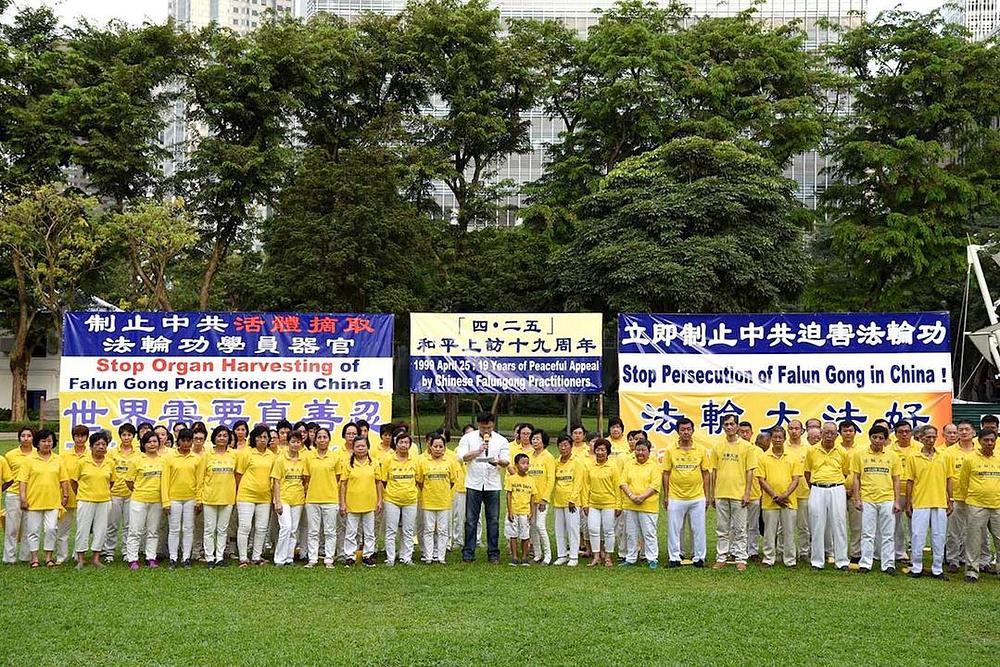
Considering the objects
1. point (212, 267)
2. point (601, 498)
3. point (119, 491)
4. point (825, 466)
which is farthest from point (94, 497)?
point (212, 267)

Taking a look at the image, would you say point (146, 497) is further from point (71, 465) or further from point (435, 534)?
point (435, 534)

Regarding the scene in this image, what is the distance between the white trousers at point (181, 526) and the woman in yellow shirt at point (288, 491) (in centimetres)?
77


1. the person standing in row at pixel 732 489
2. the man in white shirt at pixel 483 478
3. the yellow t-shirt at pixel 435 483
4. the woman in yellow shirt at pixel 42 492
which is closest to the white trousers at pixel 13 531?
the woman in yellow shirt at pixel 42 492

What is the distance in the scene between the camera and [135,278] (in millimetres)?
28422

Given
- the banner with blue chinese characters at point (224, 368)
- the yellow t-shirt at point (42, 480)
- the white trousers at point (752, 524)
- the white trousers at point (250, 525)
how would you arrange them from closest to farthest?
1. the yellow t-shirt at point (42, 480)
2. the white trousers at point (250, 525)
3. the white trousers at point (752, 524)
4. the banner with blue chinese characters at point (224, 368)

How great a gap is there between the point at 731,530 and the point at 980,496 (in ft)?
7.10

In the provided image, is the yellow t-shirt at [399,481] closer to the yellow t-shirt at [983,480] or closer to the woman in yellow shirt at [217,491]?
the woman in yellow shirt at [217,491]

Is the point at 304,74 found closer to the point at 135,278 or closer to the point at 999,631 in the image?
the point at 135,278

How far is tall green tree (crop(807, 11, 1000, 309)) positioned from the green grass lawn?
19.3m

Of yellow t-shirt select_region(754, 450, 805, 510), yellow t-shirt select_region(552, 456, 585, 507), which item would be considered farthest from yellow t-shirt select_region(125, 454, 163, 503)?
yellow t-shirt select_region(754, 450, 805, 510)

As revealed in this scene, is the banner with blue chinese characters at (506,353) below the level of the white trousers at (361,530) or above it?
above

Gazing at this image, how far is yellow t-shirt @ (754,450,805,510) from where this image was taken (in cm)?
939

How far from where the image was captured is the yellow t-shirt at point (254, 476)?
9.33m

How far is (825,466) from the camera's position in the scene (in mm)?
9305
